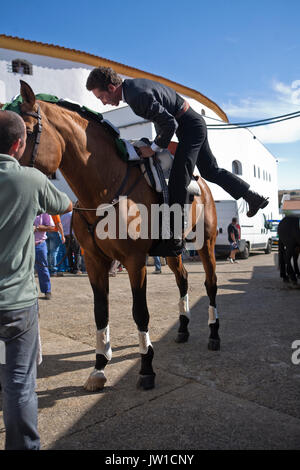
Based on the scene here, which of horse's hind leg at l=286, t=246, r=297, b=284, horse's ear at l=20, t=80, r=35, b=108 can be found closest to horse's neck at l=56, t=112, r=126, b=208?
horse's ear at l=20, t=80, r=35, b=108

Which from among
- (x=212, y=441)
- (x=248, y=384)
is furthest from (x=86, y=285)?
(x=212, y=441)

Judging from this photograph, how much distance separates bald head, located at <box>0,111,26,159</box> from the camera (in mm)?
1689

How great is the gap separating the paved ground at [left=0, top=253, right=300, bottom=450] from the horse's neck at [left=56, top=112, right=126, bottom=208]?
155 cm

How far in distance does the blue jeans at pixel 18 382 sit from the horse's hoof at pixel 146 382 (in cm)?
123

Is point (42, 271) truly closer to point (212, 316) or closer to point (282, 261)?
point (212, 316)

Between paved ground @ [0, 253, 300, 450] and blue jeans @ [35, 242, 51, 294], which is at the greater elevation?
blue jeans @ [35, 242, 51, 294]

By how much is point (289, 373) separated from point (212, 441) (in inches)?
50.0

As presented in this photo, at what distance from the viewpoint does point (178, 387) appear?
2.80 m

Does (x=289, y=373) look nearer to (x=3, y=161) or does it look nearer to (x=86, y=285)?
(x=3, y=161)

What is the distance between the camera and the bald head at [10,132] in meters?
1.69

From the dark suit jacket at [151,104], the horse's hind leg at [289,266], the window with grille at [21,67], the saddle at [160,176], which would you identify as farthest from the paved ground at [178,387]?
the window with grille at [21,67]

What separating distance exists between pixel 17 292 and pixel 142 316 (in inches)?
57.3

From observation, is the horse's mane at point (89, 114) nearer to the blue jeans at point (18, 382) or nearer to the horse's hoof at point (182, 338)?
the blue jeans at point (18, 382)

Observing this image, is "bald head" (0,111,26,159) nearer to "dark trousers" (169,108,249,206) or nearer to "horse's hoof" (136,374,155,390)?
"dark trousers" (169,108,249,206)
